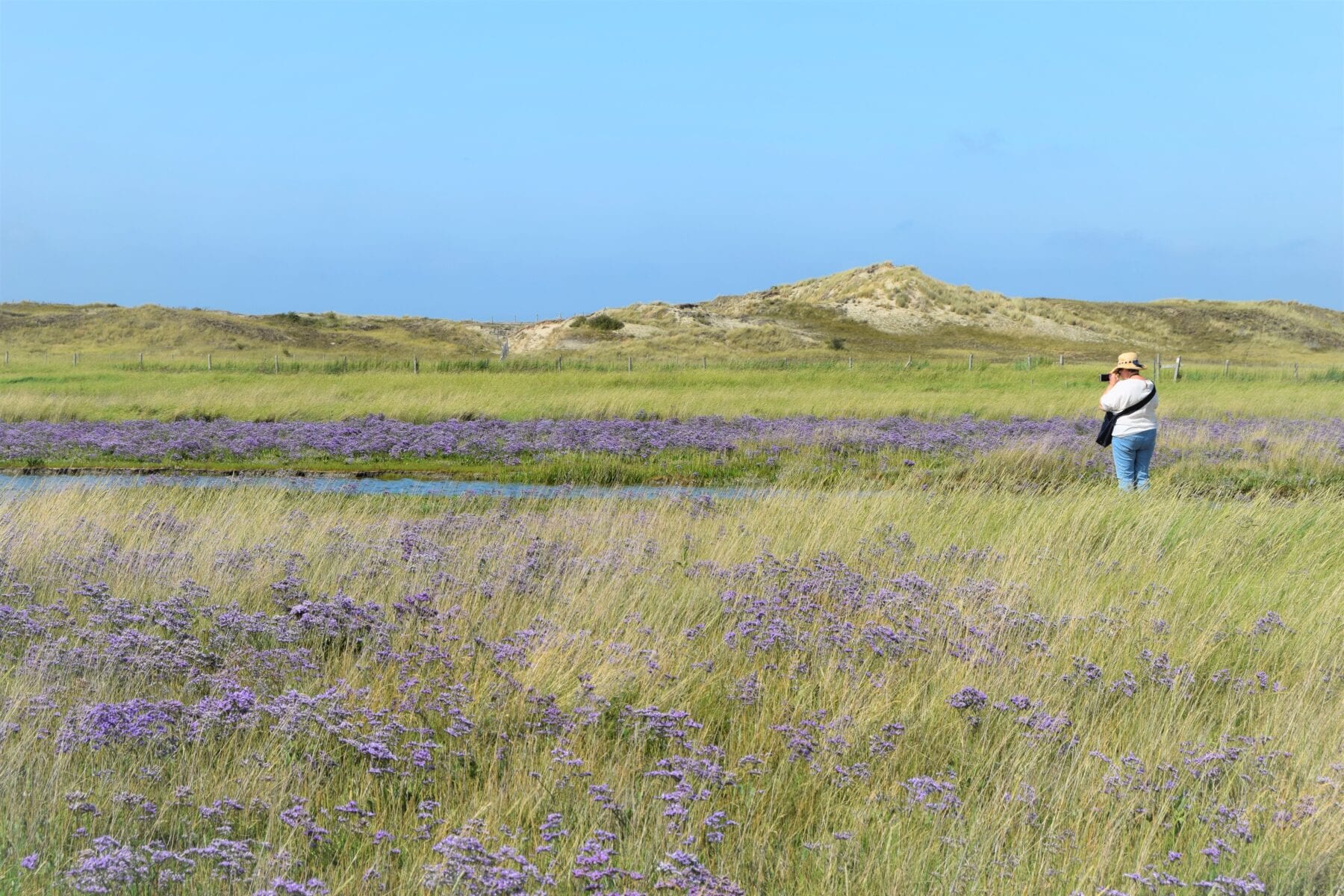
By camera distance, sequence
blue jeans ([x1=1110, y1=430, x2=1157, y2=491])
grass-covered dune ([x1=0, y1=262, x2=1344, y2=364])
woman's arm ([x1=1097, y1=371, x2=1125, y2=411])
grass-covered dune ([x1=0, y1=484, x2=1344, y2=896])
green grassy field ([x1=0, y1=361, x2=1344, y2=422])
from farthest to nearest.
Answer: grass-covered dune ([x1=0, y1=262, x2=1344, y2=364]), green grassy field ([x1=0, y1=361, x2=1344, y2=422]), blue jeans ([x1=1110, y1=430, x2=1157, y2=491]), woman's arm ([x1=1097, y1=371, x2=1125, y2=411]), grass-covered dune ([x1=0, y1=484, x2=1344, y2=896])

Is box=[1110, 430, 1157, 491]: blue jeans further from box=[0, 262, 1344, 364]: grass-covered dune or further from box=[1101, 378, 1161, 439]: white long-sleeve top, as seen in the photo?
box=[0, 262, 1344, 364]: grass-covered dune

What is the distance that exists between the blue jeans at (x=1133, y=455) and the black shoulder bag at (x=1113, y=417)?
0.13 metres

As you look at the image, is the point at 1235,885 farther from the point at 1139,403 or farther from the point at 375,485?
the point at 375,485

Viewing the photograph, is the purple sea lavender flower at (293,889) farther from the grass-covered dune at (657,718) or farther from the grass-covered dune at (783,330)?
the grass-covered dune at (783,330)

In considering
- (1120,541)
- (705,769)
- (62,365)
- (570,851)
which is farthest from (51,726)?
(62,365)

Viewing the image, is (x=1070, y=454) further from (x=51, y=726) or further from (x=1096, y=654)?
(x=51, y=726)

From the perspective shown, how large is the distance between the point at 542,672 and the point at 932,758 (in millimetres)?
2069

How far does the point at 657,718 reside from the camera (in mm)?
5445

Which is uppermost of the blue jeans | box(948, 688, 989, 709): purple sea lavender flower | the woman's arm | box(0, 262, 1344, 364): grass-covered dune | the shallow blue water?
box(0, 262, 1344, 364): grass-covered dune

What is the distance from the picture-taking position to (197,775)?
16.4 feet

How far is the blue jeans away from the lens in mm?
14266

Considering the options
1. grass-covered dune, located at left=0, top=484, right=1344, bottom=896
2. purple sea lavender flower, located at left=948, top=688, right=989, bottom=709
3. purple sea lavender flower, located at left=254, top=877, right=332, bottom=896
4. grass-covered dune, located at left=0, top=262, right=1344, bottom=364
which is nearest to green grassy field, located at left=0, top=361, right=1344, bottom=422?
grass-covered dune, located at left=0, top=262, right=1344, bottom=364

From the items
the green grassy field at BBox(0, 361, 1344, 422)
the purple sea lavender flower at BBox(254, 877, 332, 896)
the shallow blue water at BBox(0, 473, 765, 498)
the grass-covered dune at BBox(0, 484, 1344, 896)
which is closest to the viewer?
the purple sea lavender flower at BBox(254, 877, 332, 896)

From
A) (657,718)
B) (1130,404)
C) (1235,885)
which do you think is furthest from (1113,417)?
(1235,885)
